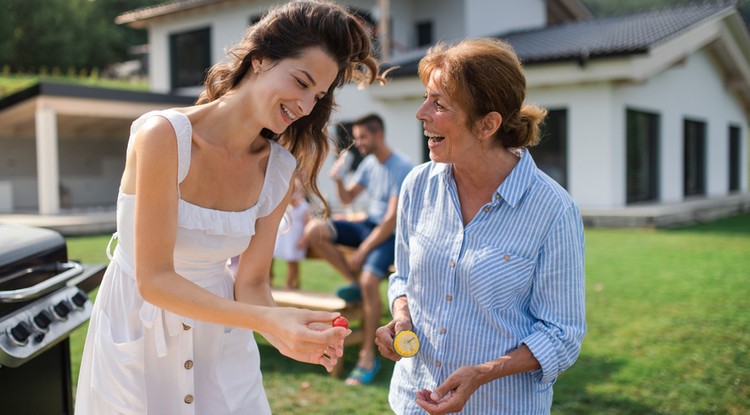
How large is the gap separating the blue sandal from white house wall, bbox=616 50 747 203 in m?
11.3

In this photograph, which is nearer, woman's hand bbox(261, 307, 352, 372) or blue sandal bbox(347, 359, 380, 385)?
woman's hand bbox(261, 307, 352, 372)

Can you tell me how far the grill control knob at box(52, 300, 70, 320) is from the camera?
255 cm

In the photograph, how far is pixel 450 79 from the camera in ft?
6.93

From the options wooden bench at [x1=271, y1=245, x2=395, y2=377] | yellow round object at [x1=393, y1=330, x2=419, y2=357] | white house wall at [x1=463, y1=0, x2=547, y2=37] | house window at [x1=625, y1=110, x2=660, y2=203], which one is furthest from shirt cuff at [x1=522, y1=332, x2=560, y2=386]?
white house wall at [x1=463, y1=0, x2=547, y2=37]

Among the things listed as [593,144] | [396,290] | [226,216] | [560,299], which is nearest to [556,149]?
[593,144]

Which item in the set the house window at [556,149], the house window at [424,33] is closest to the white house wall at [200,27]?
the house window at [424,33]

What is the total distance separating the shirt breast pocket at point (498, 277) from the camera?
2.02m

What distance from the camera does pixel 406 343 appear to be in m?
2.15

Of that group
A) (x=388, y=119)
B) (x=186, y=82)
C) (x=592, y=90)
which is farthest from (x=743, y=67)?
(x=186, y=82)

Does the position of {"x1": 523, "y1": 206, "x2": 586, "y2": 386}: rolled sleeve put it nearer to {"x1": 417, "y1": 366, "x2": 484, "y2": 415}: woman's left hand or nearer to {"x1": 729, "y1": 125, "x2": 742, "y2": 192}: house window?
{"x1": 417, "y1": 366, "x2": 484, "y2": 415}: woman's left hand

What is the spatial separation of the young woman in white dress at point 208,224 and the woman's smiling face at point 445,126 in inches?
10.5

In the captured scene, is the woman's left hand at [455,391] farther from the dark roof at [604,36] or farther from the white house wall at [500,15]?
the white house wall at [500,15]

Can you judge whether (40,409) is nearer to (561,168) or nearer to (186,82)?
(561,168)

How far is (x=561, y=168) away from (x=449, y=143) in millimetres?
13290
